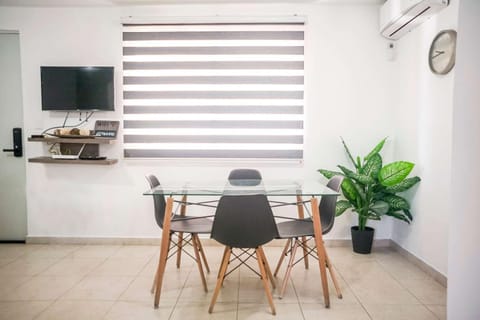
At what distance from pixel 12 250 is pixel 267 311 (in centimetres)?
307

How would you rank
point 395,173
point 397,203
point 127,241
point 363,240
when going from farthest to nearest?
point 127,241, point 363,240, point 397,203, point 395,173

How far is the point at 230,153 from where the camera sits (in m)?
3.61

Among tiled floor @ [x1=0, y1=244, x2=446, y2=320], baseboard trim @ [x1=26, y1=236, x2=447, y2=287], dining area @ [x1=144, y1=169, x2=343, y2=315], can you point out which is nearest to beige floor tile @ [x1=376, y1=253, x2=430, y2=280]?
tiled floor @ [x1=0, y1=244, x2=446, y2=320]

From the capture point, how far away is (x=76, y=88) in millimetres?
3494

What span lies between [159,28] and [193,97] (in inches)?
35.0

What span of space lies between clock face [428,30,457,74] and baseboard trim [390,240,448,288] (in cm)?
180

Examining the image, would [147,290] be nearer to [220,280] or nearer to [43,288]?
[220,280]

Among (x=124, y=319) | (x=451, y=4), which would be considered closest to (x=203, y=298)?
(x=124, y=319)

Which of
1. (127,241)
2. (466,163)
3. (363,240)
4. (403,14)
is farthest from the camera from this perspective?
(127,241)

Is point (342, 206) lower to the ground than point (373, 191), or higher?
lower

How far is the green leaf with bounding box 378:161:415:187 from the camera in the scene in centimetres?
297

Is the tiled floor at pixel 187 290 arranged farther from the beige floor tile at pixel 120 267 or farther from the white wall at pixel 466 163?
the white wall at pixel 466 163

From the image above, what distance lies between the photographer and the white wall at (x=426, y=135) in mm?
2697

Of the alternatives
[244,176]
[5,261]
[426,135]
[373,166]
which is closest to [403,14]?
[426,135]
